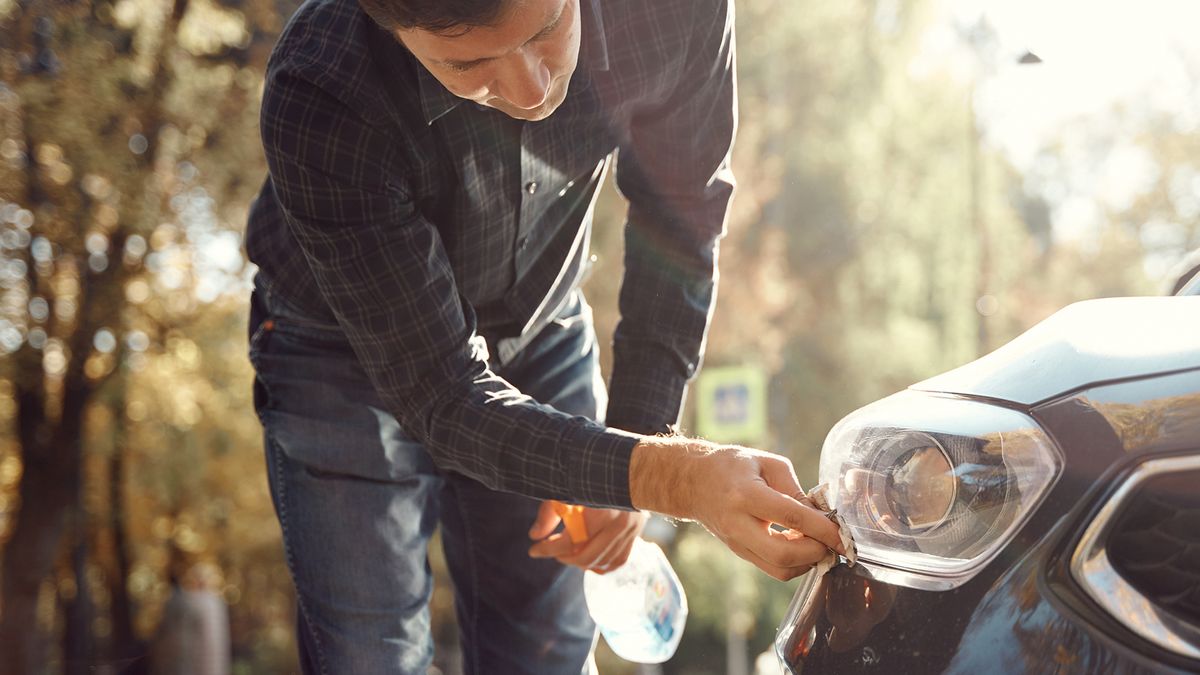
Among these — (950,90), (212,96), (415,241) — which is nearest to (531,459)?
(415,241)

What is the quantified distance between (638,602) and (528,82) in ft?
4.18

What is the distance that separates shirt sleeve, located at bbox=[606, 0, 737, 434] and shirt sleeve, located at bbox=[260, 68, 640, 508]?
489 millimetres

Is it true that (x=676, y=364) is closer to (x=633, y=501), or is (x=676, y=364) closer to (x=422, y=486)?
(x=422, y=486)

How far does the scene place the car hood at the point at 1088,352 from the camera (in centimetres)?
112

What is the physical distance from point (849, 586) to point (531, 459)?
20.7 inches

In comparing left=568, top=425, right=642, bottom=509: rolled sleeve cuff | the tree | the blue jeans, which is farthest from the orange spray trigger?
the tree

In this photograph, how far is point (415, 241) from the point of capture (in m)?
1.75

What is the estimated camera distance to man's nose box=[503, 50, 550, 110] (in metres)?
1.49

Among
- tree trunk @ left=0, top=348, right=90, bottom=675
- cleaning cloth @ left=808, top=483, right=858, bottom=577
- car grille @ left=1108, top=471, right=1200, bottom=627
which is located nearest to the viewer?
car grille @ left=1108, top=471, right=1200, bottom=627

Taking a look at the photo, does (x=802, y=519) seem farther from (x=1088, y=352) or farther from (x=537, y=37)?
(x=537, y=37)

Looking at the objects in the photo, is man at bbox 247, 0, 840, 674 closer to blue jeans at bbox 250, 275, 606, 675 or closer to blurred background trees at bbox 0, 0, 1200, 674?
blue jeans at bbox 250, 275, 606, 675

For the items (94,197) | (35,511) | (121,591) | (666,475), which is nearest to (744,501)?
(666,475)

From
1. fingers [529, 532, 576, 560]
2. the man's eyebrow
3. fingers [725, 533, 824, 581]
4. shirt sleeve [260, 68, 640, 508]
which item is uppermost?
the man's eyebrow

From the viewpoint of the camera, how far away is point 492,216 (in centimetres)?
189
